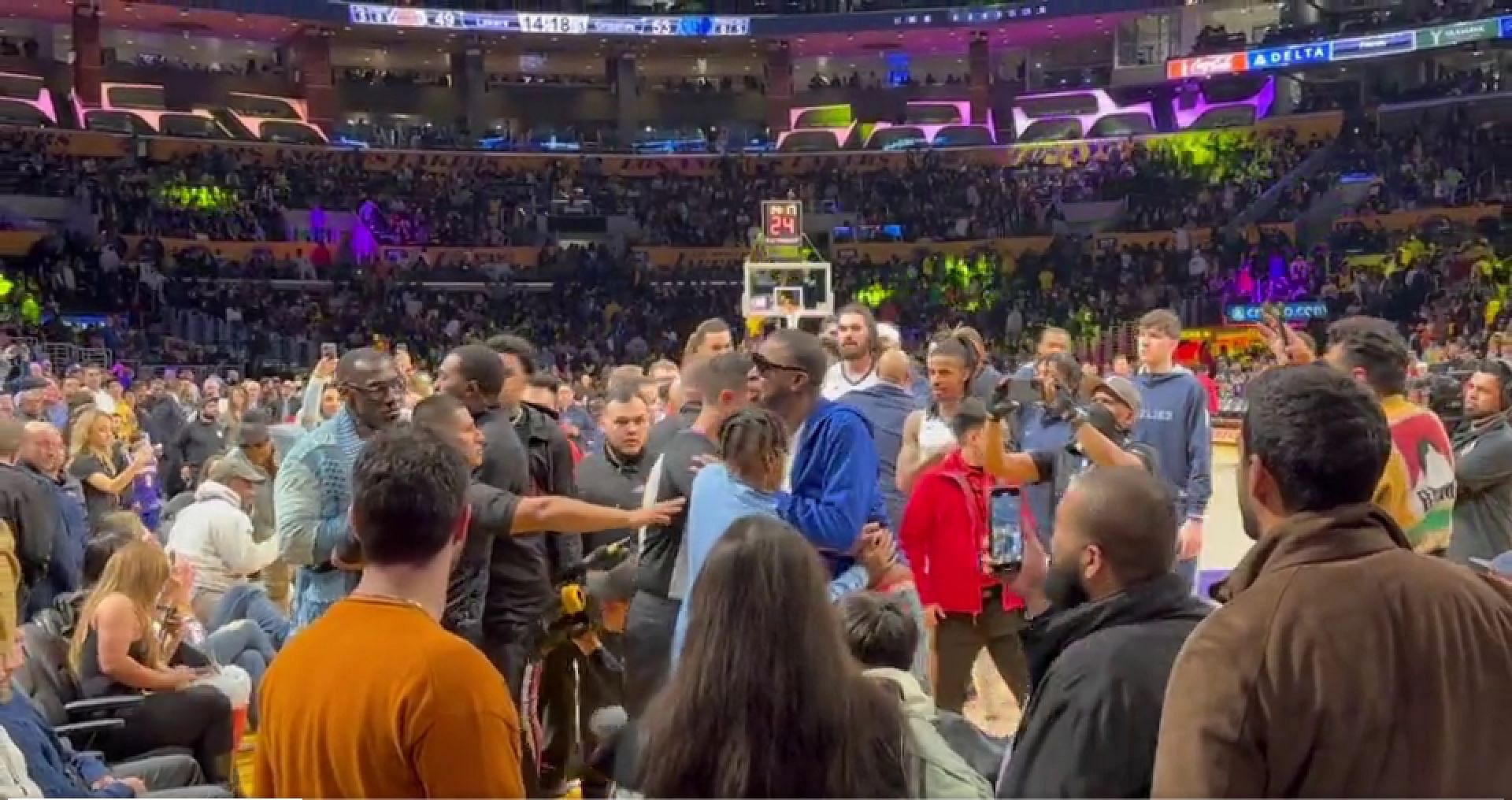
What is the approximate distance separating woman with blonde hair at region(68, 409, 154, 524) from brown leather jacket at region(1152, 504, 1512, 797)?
648 centimetres

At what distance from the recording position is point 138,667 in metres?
4.76

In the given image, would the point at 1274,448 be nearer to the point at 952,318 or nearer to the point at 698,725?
the point at 698,725

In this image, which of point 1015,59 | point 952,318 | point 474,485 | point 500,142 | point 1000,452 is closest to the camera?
point 474,485

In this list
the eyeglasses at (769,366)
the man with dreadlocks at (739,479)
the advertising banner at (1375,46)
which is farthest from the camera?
the advertising banner at (1375,46)

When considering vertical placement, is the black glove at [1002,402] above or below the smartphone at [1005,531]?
above

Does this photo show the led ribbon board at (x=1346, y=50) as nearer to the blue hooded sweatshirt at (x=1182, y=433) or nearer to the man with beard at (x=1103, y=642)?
the blue hooded sweatshirt at (x=1182, y=433)

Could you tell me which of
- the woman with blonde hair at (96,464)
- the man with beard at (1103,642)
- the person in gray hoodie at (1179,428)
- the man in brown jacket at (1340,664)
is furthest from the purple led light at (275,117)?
the man in brown jacket at (1340,664)

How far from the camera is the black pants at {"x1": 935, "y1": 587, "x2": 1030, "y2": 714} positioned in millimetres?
4977

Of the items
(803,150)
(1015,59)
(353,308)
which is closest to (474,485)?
(353,308)

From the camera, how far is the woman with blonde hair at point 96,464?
7164 mm

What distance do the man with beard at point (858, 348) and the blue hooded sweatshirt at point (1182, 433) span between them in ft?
3.72

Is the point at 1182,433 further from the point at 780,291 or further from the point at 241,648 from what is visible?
the point at 780,291

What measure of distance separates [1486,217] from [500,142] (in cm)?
1962

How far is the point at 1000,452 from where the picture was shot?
475 centimetres
